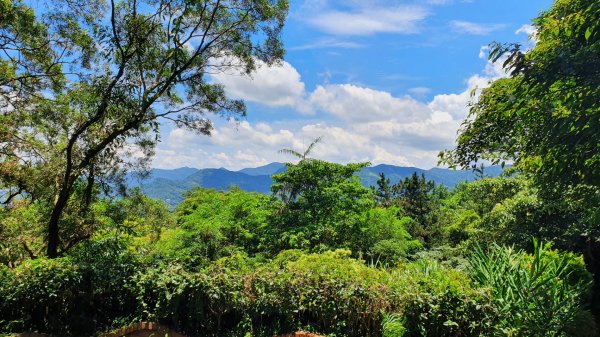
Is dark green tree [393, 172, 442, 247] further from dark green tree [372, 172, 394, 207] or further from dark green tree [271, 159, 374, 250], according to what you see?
dark green tree [271, 159, 374, 250]

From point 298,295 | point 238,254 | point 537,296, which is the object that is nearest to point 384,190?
point 238,254

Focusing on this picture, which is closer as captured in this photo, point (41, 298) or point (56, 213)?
point (41, 298)

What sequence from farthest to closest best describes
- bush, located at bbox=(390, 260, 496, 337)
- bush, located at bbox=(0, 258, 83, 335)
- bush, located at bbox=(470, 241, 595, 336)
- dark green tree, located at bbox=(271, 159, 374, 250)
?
dark green tree, located at bbox=(271, 159, 374, 250) → bush, located at bbox=(0, 258, 83, 335) → bush, located at bbox=(390, 260, 496, 337) → bush, located at bbox=(470, 241, 595, 336)

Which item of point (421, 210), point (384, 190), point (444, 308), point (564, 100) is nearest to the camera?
point (564, 100)

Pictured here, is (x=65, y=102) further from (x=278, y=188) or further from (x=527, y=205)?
(x=527, y=205)

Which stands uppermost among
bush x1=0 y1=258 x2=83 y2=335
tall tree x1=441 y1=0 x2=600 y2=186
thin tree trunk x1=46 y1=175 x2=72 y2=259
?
tall tree x1=441 y1=0 x2=600 y2=186

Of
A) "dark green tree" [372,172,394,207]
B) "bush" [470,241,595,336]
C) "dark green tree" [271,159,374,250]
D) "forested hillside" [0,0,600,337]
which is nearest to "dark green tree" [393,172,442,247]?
"dark green tree" [372,172,394,207]

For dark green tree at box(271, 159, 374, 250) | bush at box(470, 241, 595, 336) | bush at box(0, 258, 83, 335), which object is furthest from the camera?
dark green tree at box(271, 159, 374, 250)

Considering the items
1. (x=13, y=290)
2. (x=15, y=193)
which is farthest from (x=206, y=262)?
(x=15, y=193)

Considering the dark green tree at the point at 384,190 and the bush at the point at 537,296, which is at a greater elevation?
the dark green tree at the point at 384,190

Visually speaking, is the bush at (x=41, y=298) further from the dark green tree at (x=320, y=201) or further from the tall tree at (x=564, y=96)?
the dark green tree at (x=320, y=201)

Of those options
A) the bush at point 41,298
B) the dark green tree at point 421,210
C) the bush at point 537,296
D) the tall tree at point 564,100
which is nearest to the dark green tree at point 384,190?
the dark green tree at point 421,210

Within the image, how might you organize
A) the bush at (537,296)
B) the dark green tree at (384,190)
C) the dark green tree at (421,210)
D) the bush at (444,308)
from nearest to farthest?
the bush at (537,296), the bush at (444,308), the dark green tree at (421,210), the dark green tree at (384,190)

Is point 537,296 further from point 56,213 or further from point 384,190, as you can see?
point 384,190
